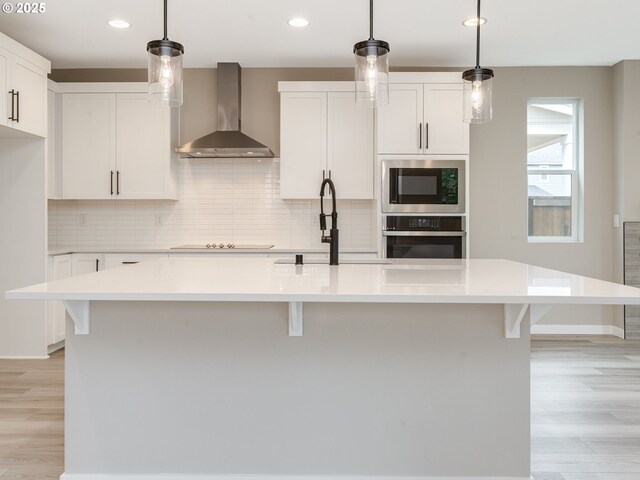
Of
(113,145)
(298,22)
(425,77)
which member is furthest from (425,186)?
(113,145)

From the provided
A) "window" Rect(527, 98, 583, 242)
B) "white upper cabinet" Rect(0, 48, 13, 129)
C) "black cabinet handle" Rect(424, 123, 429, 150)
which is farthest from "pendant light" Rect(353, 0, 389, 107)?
"window" Rect(527, 98, 583, 242)

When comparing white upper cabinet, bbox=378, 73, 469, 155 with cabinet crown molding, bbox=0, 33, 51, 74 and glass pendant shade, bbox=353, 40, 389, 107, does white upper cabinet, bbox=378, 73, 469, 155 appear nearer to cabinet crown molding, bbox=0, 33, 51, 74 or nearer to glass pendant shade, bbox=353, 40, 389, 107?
glass pendant shade, bbox=353, 40, 389, 107

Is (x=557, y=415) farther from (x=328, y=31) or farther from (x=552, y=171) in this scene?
(x=328, y=31)

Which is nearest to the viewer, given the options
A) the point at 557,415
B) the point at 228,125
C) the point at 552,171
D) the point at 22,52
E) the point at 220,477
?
the point at 220,477

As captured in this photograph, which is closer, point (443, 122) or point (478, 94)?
point (478, 94)

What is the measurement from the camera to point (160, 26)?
13.8 feet

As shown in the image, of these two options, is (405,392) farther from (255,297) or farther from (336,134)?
(336,134)

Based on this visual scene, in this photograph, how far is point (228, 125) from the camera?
5012mm

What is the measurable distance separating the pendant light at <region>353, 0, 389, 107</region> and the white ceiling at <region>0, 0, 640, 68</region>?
170cm

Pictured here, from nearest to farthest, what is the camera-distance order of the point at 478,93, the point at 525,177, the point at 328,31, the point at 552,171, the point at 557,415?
the point at 478,93
the point at 557,415
the point at 328,31
the point at 525,177
the point at 552,171

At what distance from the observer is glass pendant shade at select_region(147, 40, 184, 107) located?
2.20m

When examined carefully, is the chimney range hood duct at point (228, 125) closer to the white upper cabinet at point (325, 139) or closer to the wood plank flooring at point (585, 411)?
the white upper cabinet at point (325, 139)

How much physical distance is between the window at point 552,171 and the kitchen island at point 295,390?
11.2ft

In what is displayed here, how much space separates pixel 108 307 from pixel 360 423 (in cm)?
111
